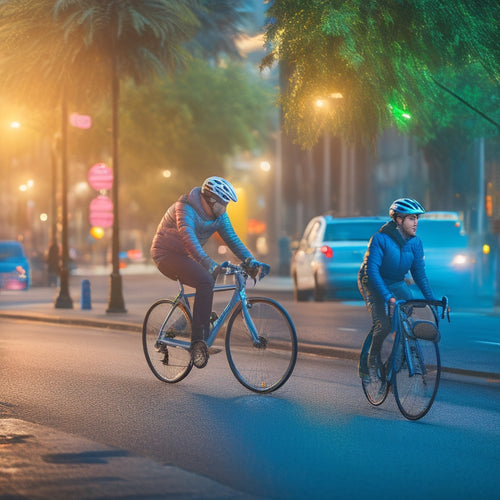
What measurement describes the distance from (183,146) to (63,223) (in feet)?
91.0

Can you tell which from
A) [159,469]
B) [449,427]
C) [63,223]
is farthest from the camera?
[63,223]

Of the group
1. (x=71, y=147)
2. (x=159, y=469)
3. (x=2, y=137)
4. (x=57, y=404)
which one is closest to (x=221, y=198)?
(x=57, y=404)

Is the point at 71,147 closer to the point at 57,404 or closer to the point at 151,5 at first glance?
the point at 151,5

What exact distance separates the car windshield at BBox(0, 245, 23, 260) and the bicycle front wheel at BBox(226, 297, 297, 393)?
84.1ft

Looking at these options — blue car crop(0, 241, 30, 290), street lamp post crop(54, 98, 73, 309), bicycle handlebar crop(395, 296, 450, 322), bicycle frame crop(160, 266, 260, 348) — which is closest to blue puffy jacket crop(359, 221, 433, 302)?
bicycle handlebar crop(395, 296, 450, 322)

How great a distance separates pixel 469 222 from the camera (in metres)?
39.0

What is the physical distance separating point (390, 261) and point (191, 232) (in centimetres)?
209

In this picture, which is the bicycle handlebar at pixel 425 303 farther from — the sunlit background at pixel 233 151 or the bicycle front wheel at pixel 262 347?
the sunlit background at pixel 233 151

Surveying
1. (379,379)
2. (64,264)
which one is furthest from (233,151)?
(379,379)

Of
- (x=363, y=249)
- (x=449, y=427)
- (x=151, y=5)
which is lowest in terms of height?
(x=449, y=427)

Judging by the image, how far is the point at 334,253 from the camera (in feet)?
72.5

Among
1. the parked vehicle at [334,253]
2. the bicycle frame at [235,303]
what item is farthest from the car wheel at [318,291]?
the bicycle frame at [235,303]

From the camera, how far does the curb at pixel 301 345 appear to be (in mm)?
11421

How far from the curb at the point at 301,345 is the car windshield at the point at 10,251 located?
1331 centimetres
